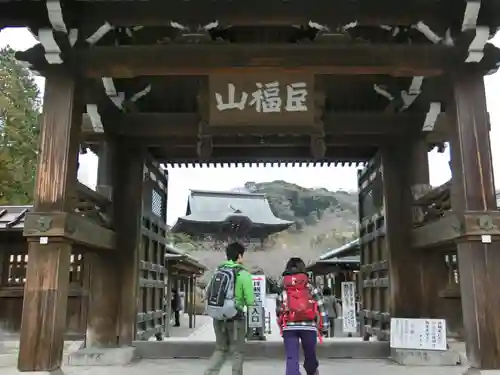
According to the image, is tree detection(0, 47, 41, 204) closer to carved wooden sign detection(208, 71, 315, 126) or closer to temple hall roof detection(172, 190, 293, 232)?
temple hall roof detection(172, 190, 293, 232)

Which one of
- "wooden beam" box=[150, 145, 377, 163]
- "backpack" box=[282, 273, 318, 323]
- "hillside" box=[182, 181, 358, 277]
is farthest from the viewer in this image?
"hillside" box=[182, 181, 358, 277]

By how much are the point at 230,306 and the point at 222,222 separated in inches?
774

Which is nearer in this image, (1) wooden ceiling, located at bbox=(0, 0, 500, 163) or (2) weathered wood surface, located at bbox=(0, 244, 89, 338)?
(1) wooden ceiling, located at bbox=(0, 0, 500, 163)

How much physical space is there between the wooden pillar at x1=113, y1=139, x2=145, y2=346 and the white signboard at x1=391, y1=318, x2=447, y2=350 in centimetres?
400

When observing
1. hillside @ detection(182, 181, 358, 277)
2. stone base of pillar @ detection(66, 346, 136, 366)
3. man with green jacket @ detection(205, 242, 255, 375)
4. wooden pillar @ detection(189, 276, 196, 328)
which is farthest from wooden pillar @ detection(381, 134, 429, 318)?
hillside @ detection(182, 181, 358, 277)

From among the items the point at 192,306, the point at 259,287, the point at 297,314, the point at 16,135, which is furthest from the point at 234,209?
the point at 297,314

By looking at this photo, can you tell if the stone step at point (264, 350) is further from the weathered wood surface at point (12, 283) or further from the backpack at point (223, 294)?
the weathered wood surface at point (12, 283)

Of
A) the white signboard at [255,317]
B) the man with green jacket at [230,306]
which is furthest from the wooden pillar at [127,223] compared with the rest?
the man with green jacket at [230,306]

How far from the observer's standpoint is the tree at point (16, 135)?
72.3ft

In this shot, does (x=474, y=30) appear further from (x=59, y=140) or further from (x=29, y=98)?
(x=29, y=98)

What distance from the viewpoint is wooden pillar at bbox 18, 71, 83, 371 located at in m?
4.83

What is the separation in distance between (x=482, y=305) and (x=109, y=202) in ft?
17.7

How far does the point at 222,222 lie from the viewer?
24219mm

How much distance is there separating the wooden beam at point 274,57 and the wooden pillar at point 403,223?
2343mm
